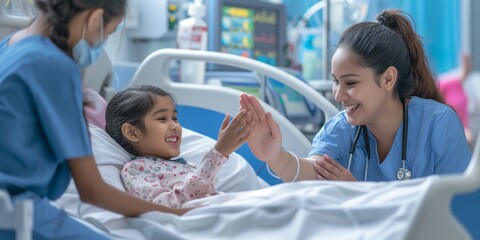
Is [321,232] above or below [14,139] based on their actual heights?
below

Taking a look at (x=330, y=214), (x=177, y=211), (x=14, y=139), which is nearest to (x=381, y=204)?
(x=330, y=214)

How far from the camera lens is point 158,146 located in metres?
2.13

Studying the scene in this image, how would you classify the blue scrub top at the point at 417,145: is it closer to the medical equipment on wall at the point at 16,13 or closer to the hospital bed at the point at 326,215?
the hospital bed at the point at 326,215

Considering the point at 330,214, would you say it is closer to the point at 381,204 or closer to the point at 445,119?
the point at 381,204

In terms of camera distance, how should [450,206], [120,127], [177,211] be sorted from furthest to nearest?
[120,127] < [177,211] < [450,206]

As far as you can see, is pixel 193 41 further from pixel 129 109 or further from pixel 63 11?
pixel 63 11

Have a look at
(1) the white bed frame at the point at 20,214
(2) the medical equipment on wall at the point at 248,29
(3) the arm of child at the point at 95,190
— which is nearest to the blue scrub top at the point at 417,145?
(3) the arm of child at the point at 95,190

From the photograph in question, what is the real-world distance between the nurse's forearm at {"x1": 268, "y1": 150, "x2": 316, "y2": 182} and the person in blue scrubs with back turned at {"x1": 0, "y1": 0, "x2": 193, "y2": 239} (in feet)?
2.50

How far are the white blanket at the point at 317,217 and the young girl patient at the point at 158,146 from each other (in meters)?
0.28

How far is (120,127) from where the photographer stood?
7.16 feet

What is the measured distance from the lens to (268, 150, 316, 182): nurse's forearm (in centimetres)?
224

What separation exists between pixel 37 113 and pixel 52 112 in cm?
5

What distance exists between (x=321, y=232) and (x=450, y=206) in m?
0.28

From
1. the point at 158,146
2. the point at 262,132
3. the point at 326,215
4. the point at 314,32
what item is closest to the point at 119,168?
the point at 158,146
